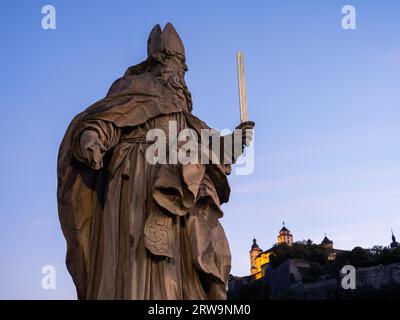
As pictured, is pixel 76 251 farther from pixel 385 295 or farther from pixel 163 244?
pixel 385 295

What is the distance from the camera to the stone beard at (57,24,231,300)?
5.95m

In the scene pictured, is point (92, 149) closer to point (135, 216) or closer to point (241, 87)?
point (135, 216)

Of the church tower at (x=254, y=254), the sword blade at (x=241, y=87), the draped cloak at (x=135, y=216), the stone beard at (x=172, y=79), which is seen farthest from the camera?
the church tower at (x=254, y=254)

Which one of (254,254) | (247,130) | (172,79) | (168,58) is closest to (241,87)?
(247,130)

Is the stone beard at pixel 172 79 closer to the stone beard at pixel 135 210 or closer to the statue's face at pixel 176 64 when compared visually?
the statue's face at pixel 176 64

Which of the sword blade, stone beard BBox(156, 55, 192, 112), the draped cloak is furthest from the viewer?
stone beard BBox(156, 55, 192, 112)

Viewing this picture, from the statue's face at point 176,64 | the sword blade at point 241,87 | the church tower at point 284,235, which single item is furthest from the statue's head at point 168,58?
the church tower at point 284,235

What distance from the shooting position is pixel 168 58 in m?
7.28

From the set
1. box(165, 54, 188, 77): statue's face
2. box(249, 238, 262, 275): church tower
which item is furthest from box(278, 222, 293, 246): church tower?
box(165, 54, 188, 77): statue's face

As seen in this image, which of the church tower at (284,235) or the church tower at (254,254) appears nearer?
the church tower at (254,254)

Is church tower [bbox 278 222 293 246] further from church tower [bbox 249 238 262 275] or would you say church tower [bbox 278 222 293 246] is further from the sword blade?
the sword blade

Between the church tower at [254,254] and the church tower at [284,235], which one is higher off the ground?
the church tower at [284,235]

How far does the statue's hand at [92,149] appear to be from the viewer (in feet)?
19.6
